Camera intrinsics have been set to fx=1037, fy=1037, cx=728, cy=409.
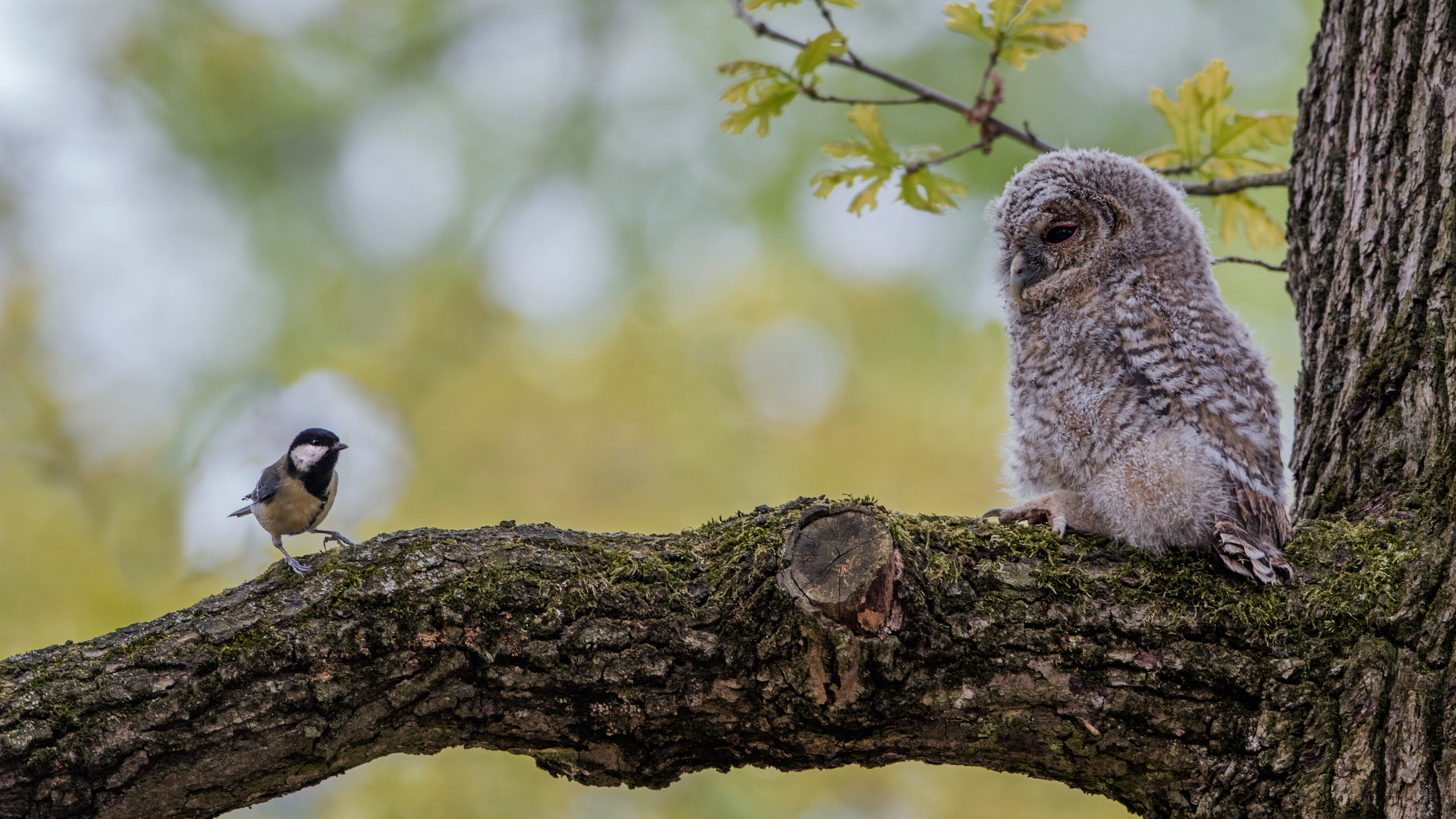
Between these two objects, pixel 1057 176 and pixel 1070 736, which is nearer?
pixel 1070 736

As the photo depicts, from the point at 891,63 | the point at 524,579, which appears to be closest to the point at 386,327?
the point at 891,63

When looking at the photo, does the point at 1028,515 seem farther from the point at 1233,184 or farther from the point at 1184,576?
the point at 1233,184

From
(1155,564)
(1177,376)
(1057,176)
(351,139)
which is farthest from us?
(351,139)

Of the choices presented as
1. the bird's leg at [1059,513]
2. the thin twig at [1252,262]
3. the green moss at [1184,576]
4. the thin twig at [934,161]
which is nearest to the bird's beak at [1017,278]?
the thin twig at [934,161]

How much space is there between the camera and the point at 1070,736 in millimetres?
2223

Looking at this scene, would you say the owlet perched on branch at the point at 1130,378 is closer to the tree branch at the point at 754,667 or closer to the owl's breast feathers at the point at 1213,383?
the owl's breast feathers at the point at 1213,383

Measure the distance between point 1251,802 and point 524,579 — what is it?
1597 mm

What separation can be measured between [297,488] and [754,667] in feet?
Answer: 3.75

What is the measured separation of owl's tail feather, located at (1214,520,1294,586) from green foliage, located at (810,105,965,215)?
4.84 feet

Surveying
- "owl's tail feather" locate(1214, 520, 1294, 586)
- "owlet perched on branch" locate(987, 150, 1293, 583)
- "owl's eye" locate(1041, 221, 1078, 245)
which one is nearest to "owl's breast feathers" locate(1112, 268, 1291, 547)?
"owlet perched on branch" locate(987, 150, 1293, 583)

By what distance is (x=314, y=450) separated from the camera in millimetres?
2436

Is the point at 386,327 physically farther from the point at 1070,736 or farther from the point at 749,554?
the point at 1070,736

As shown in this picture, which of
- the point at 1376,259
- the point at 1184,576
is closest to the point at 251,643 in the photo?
the point at 1184,576

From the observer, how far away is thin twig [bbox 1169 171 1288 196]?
3217 millimetres
